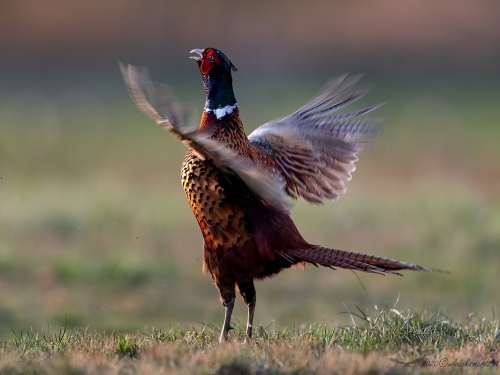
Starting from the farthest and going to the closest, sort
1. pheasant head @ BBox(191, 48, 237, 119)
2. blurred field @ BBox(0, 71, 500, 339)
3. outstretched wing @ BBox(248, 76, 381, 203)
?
blurred field @ BBox(0, 71, 500, 339), outstretched wing @ BBox(248, 76, 381, 203), pheasant head @ BBox(191, 48, 237, 119)

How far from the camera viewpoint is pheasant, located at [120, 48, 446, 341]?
4.64 meters

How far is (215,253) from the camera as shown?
17.0 feet

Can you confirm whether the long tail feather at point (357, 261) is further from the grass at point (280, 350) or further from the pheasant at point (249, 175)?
the grass at point (280, 350)

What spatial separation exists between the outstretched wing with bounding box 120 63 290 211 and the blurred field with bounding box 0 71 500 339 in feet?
5.37

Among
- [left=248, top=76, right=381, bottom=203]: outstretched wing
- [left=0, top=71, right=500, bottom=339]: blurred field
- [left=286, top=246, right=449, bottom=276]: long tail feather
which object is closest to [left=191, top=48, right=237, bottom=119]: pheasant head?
[left=248, top=76, right=381, bottom=203]: outstretched wing

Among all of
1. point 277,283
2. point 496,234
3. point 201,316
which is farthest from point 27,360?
point 496,234

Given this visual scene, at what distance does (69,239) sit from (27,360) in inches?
237

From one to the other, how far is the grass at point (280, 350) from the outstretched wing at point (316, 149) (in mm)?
1016

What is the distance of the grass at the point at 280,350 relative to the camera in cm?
404

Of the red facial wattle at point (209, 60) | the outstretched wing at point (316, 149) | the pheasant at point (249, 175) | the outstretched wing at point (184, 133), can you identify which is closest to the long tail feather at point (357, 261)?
the pheasant at point (249, 175)

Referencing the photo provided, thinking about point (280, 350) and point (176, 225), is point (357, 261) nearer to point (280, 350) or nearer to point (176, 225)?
point (280, 350)

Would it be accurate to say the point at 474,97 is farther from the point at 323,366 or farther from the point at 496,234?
the point at 323,366

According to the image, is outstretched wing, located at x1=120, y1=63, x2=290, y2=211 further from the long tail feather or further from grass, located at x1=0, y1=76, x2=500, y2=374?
grass, located at x1=0, y1=76, x2=500, y2=374

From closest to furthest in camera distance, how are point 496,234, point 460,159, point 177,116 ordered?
point 177,116 → point 496,234 → point 460,159
